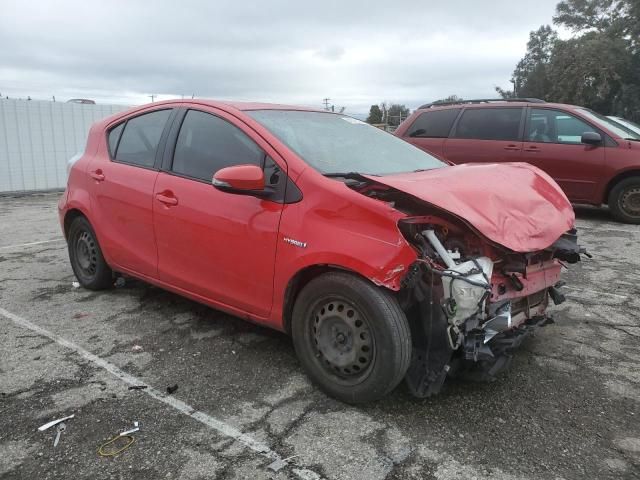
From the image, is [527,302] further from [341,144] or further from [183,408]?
[183,408]

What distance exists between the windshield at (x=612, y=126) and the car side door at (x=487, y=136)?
0.96 meters

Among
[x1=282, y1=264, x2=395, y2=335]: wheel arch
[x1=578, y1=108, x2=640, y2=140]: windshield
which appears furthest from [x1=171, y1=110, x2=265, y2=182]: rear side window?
[x1=578, y1=108, x2=640, y2=140]: windshield

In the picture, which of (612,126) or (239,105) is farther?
(612,126)

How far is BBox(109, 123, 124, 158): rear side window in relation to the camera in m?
4.57

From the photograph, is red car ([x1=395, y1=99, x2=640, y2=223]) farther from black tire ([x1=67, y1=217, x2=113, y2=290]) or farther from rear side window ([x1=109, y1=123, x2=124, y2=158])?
black tire ([x1=67, y1=217, x2=113, y2=290])

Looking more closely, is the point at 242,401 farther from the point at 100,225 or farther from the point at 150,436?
the point at 100,225

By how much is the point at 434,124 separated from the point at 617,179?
288cm

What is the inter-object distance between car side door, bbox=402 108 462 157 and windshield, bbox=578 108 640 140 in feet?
6.43

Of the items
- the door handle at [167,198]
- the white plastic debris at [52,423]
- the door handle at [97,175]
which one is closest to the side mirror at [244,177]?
the door handle at [167,198]

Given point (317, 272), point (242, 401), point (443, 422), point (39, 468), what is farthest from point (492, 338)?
point (39, 468)

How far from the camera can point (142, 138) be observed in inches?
170

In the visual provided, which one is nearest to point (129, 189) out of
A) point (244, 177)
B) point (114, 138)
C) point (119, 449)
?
point (114, 138)

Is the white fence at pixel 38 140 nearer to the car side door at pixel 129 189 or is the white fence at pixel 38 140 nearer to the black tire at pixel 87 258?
the black tire at pixel 87 258

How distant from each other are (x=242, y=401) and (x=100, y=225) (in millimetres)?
2242
